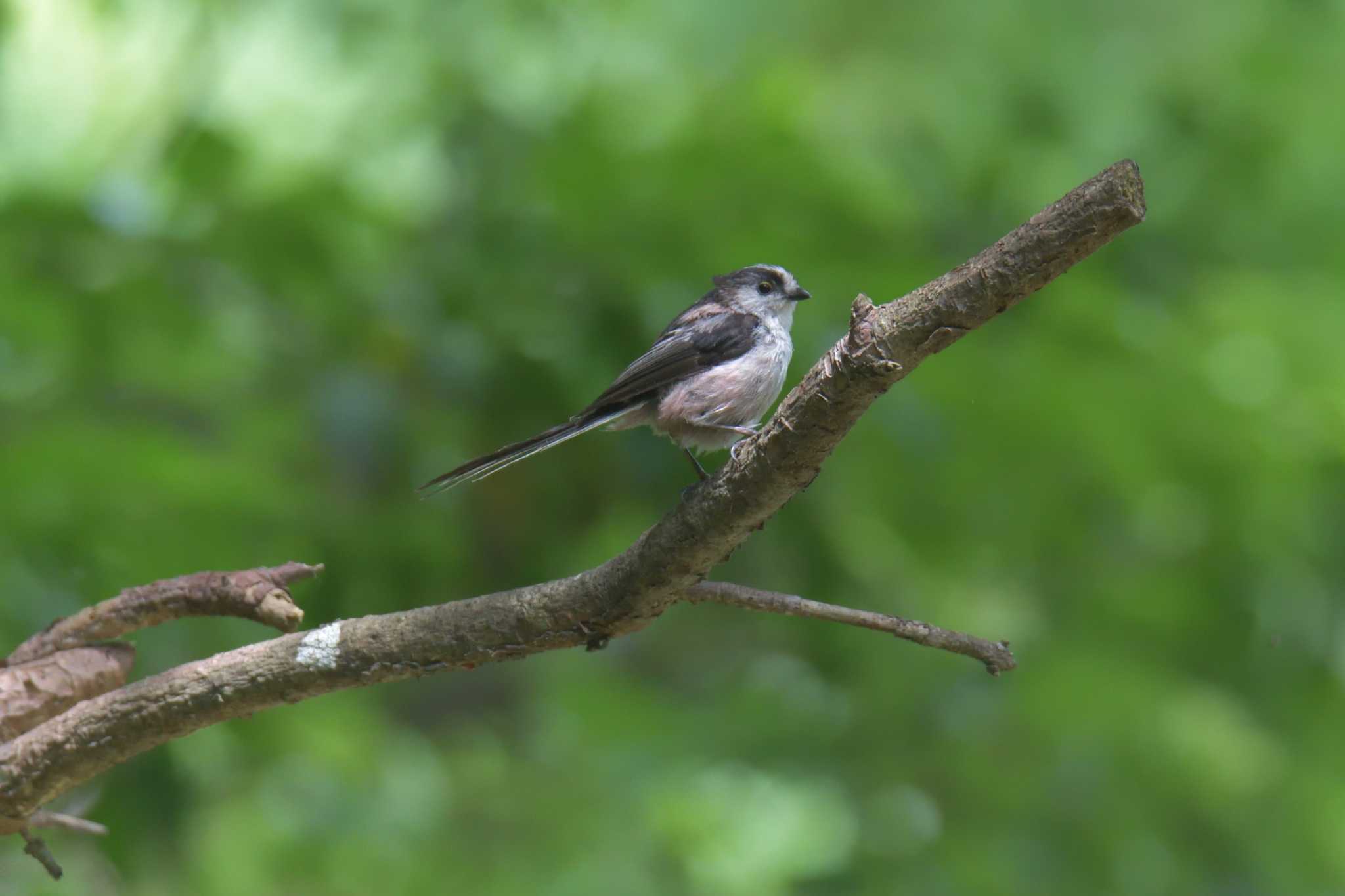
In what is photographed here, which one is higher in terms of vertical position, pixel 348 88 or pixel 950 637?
pixel 348 88

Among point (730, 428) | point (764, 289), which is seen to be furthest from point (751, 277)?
point (730, 428)

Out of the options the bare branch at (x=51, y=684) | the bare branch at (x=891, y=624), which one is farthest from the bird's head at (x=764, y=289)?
the bare branch at (x=51, y=684)

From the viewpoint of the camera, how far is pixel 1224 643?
7164 millimetres

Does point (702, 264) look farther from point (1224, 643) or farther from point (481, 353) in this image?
point (1224, 643)

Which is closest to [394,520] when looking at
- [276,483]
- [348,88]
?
[276,483]

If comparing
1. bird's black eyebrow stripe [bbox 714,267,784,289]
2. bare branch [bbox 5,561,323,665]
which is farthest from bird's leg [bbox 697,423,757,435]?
bare branch [bbox 5,561,323,665]

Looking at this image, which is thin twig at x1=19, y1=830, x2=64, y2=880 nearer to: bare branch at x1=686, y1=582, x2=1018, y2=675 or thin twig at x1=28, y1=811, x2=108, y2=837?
thin twig at x1=28, y1=811, x2=108, y2=837

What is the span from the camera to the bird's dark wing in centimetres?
424

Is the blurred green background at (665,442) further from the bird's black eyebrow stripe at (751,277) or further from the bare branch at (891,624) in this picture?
the bare branch at (891,624)

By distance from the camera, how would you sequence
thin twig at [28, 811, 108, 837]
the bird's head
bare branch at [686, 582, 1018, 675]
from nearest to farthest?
bare branch at [686, 582, 1018, 675], thin twig at [28, 811, 108, 837], the bird's head

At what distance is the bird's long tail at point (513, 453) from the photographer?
144 inches

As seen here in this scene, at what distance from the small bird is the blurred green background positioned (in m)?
0.93

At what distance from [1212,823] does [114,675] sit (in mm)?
6211

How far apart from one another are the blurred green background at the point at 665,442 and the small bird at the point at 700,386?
93cm
